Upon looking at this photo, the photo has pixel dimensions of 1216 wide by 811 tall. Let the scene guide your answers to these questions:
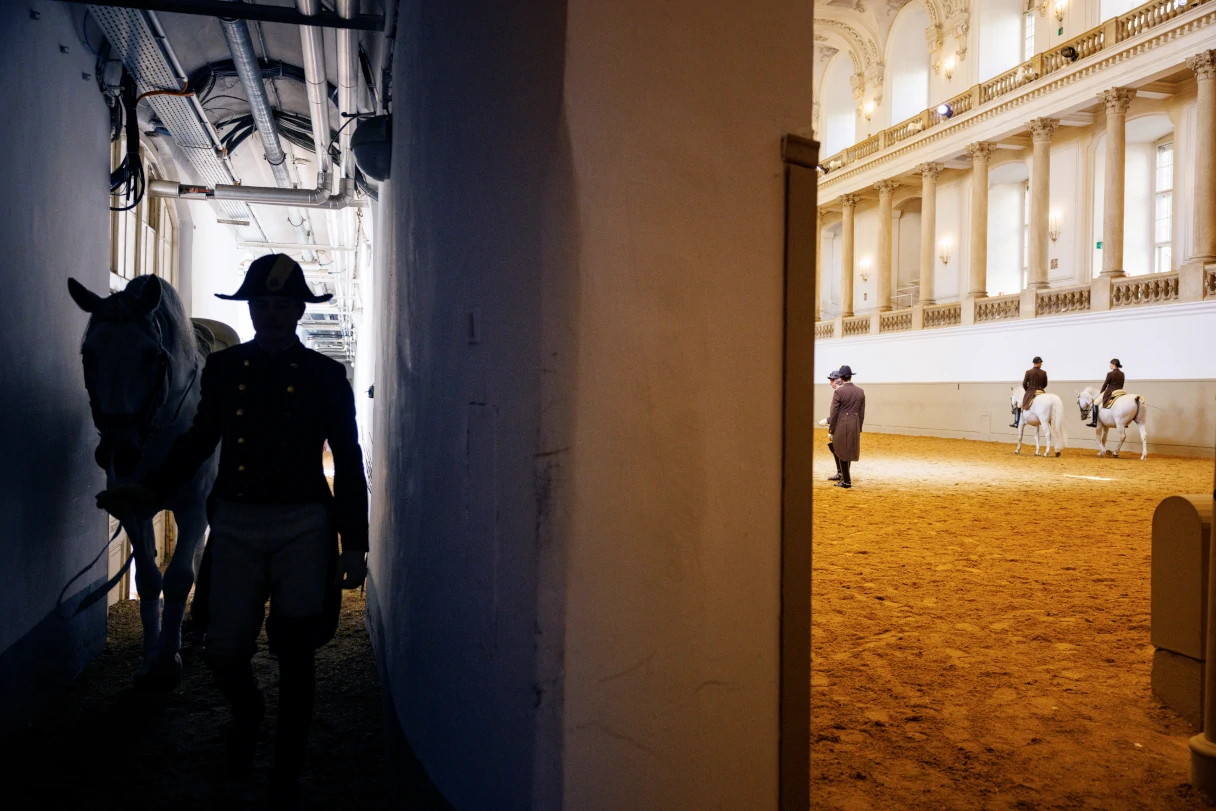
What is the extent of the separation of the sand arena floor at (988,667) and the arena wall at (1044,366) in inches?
383

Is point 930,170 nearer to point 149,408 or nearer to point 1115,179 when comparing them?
point 1115,179

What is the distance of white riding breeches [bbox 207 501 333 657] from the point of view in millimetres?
2508

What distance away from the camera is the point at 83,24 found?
3.92 m

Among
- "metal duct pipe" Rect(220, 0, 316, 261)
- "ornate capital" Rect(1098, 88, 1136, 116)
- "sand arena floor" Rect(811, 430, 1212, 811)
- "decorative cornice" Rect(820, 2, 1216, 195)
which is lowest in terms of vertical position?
"sand arena floor" Rect(811, 430, 1212, 811)

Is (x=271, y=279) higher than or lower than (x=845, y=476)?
higher

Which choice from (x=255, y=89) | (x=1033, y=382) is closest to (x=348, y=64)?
(x=255, y=89)

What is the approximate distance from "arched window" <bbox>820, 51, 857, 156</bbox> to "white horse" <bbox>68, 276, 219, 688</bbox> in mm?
29893

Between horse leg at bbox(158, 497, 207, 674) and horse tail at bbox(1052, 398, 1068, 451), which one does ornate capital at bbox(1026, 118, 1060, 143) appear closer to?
horse tail at bbox(1052, 398, 1068, 451)

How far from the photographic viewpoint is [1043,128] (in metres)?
20.3

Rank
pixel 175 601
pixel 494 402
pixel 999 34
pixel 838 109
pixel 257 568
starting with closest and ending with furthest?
pixel 494 402 → pixel 257 568 → pixel 175 601 → pixel 999 34 → pixel 838 109

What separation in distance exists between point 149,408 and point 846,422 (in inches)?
361

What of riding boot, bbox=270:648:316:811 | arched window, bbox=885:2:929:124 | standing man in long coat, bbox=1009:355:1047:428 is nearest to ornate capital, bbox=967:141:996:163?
arched window, bbox=885:2:929:124

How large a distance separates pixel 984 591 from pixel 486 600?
15.0ft

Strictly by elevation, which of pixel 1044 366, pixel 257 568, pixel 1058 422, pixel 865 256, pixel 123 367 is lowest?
pixel 257 568
